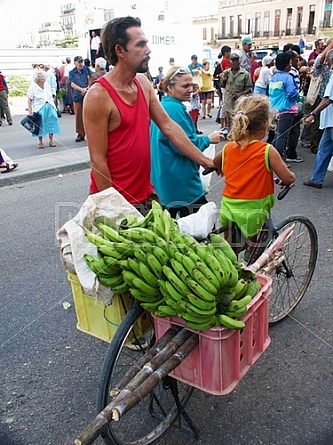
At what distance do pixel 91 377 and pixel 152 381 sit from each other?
3.93ft

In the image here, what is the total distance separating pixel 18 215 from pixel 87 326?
12.7ft

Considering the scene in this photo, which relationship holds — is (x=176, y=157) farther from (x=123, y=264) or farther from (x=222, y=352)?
(x=222, y=352)

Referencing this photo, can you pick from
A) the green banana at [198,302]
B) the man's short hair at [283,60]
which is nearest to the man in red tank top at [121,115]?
the green banana at [198,302]

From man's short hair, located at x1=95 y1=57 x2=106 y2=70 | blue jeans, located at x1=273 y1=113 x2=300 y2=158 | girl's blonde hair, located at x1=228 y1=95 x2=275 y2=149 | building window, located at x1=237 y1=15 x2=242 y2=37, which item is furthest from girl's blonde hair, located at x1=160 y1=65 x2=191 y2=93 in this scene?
building window, located at x1=237 y1=15 x2=242 y2=37

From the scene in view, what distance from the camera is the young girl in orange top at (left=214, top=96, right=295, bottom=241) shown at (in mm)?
2701

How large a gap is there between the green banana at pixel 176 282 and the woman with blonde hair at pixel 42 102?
8420 millimetres

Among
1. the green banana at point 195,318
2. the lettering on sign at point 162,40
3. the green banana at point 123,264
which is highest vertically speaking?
the lettering on sign at point 162,40

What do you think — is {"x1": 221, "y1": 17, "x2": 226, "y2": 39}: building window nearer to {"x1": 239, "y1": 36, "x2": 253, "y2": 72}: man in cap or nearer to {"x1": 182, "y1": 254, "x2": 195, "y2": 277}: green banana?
{"x1": 239, "y1": 36, "x2": 253, "y2": 72}: man in cap

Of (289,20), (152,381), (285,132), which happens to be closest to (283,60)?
(285,132)

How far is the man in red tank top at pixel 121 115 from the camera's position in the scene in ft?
7.77

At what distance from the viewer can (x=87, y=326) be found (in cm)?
215

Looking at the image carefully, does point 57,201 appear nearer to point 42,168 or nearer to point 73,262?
point 42,168

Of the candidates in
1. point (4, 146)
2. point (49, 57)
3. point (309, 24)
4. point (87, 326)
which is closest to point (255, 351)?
point (87, 326)

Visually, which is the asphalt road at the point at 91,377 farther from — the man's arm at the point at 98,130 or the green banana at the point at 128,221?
the man's arm at the point at 98,130
